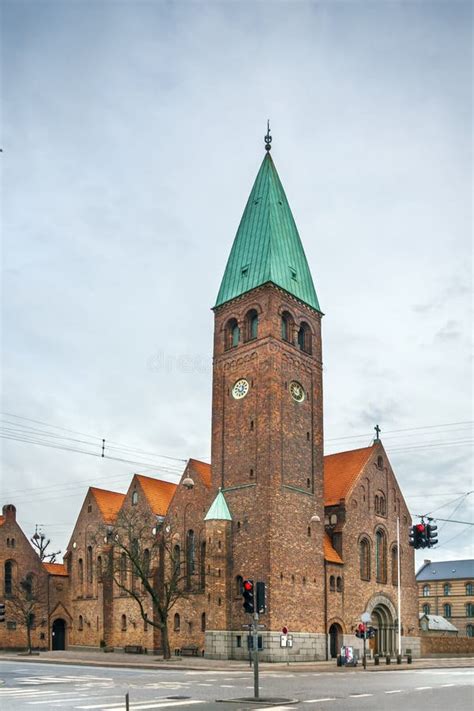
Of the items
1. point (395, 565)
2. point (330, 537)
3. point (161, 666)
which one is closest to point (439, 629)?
point (395, 565)

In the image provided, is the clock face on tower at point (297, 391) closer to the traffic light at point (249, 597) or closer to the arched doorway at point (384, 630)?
the arched doorway at point (384, 630)

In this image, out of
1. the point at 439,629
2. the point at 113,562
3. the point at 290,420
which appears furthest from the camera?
the point at 439,629

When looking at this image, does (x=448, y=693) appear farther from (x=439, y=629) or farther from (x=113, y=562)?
(x=439, y=629)

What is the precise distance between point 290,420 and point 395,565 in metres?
17.8

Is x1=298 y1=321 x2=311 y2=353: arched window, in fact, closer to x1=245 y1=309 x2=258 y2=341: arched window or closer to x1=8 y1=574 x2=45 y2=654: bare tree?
x1=245 y1=309 x2=258 y2=341: arched window

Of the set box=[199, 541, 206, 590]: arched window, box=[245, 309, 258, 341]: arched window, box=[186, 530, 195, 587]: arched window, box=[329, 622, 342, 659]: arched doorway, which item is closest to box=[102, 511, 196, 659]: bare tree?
box=[186, 530, 195, 587]: arched window

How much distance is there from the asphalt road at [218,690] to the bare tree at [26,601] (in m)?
28.1

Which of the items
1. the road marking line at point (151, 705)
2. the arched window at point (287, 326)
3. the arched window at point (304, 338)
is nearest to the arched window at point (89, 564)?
the arched window at point (304, 338)

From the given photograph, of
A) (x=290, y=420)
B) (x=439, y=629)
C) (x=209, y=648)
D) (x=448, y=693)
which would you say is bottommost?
(x=439, y=629)

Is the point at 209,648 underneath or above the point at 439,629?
above

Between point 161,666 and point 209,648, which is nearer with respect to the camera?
point 161,666

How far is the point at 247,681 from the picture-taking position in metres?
31.9

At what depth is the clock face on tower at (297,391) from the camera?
182 ft

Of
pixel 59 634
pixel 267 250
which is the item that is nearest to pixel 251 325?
pixel 267 250
